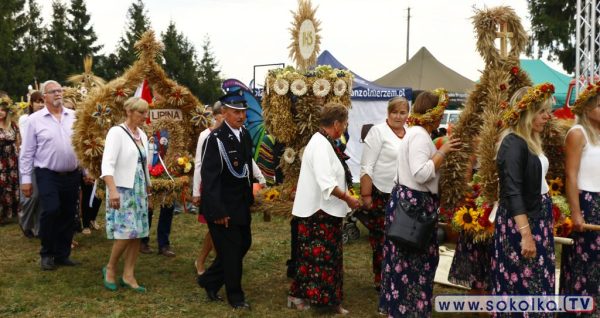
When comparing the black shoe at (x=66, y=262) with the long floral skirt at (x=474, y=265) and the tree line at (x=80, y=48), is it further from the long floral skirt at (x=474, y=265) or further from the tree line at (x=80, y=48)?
the tree line at (x=80, y=48)

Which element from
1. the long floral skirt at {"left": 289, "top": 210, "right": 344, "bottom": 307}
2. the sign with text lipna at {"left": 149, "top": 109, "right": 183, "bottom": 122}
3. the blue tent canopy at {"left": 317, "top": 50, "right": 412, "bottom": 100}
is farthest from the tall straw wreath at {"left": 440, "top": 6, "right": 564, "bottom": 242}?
the blue tent canopy at {"left": 317, "top": 50, "right": 412, "bottom": 100}

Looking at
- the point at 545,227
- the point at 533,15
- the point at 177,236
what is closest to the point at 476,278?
the point at 545,227

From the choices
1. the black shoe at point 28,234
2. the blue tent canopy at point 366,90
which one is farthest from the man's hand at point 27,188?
the blue tent canopy at point 366,90

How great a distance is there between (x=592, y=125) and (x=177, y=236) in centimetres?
578

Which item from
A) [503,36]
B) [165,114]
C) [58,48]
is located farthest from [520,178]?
[58,48]

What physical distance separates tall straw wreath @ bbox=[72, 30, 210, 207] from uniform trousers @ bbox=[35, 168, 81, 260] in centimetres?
43

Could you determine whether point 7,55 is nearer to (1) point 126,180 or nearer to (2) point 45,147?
(2) point 45,147

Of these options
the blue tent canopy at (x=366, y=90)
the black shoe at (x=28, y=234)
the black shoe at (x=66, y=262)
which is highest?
the blue tent canopy at (x=366, y=90)

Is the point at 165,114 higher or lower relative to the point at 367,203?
higher

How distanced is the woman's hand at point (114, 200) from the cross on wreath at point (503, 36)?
11.5 ft

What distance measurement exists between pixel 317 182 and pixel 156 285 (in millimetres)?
2276

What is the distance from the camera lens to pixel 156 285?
5.76 meters

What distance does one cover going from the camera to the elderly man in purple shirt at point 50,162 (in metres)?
6.05

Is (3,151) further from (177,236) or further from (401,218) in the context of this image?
(401,218)
